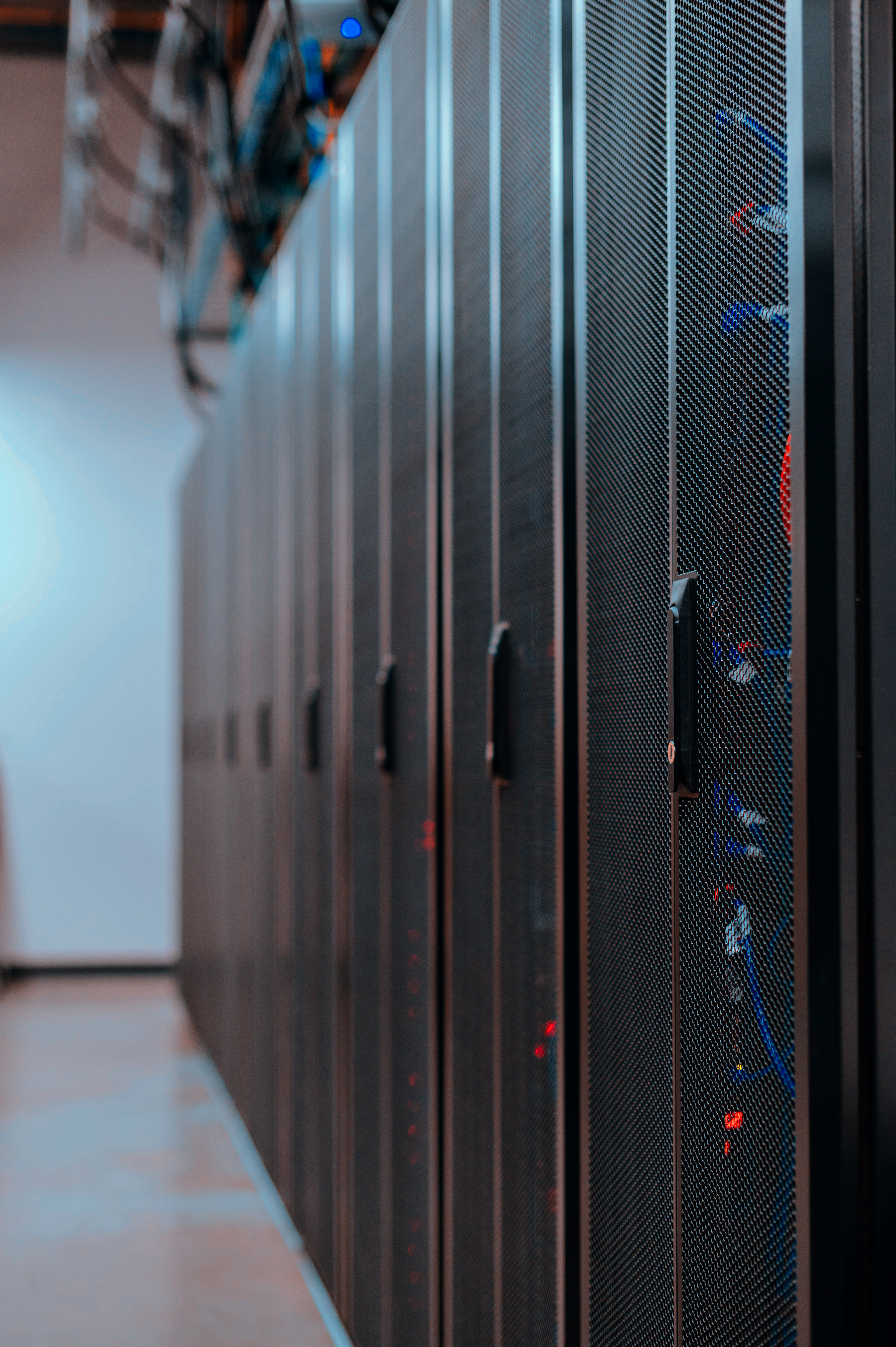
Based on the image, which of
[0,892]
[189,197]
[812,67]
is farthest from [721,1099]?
[0,892]

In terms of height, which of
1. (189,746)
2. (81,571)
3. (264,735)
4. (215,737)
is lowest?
(189,746)

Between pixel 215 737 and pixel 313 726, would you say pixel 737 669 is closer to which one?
pixel 313 726

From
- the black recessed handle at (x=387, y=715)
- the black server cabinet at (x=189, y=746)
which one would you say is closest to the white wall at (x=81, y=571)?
the black server cabinet at (x=189, y=746)

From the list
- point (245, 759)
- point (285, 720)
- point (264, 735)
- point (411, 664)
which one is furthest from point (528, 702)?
point (245, 759)

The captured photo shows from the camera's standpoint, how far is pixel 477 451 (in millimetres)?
1659

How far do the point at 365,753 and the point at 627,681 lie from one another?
1193mm

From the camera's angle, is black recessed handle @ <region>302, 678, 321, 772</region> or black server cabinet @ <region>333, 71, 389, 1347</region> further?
black recessed handle @ <region>302, 678, 321, 772</region>

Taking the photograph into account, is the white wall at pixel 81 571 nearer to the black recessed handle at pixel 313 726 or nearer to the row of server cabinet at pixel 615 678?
the black recessed handle at pixel 313 726

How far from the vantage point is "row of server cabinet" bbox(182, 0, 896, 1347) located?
0.87m

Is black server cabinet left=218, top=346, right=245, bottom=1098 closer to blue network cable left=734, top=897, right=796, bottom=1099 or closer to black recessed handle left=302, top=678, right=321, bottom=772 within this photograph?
black recessed handle left=302, top=678, right=321, bottom=772

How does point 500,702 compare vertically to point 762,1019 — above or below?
above

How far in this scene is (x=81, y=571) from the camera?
6.83 m

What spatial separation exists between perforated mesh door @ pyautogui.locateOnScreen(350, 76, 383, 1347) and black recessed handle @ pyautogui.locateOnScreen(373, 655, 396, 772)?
3.8 inches

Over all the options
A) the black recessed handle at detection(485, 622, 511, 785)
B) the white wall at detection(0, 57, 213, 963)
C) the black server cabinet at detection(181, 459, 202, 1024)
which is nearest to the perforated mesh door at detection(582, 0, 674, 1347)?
the black recessed handle at detection(485, 622, 511, 785)
